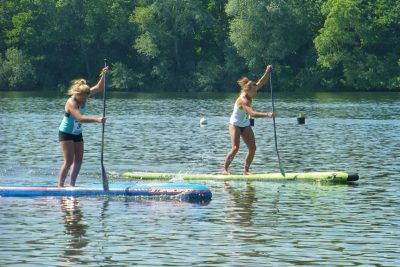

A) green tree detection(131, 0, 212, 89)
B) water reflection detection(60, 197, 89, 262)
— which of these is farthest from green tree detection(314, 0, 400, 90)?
water reflection detection(60, 197, 89, 262)

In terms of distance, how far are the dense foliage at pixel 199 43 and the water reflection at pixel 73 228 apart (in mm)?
91489

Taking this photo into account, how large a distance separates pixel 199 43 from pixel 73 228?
110 m

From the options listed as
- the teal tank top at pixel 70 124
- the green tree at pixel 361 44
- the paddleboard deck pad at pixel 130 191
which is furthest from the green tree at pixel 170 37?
the teal tank top at pixel 70 124

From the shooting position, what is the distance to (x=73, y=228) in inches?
757

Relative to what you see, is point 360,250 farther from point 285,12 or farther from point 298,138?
point 285,12

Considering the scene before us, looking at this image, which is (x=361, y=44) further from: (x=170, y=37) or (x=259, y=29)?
A: (x=170, y=37)

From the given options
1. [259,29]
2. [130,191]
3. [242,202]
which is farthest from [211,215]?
[259,29]

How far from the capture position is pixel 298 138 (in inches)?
1763

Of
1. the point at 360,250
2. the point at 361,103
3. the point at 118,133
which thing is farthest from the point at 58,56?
the point at 360,250

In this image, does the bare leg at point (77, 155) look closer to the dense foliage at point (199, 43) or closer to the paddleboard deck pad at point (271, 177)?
the paddleboard deck pad at point (271, 177)

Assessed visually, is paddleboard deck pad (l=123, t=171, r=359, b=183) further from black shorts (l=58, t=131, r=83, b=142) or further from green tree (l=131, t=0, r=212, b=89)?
green tree (l=131, t=0, r=212, b=89)

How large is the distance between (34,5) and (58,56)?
22.1ft

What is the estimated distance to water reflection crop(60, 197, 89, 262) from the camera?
55.3 ft

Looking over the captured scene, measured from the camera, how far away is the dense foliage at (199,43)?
114 meters
